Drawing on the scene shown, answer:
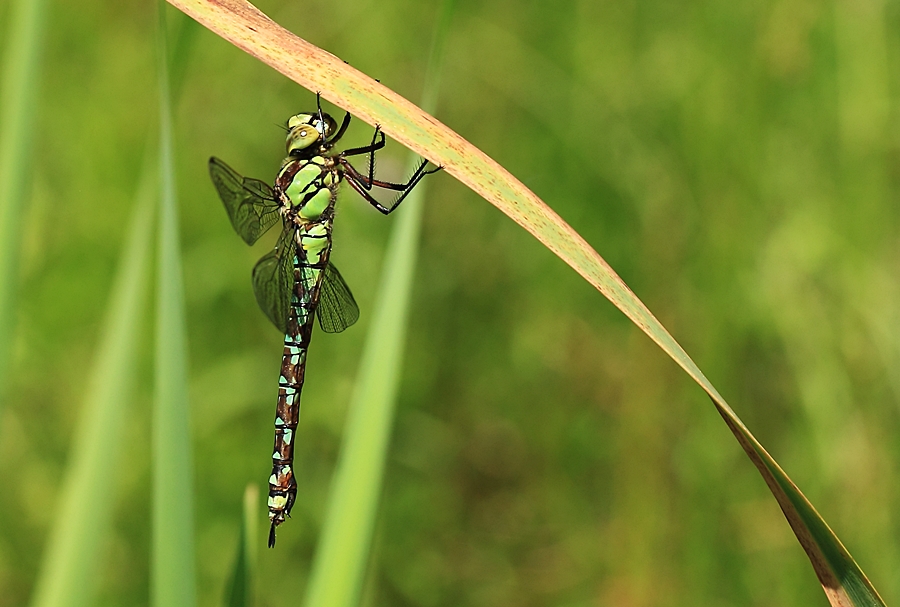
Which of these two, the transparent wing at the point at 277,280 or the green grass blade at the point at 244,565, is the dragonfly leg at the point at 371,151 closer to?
the transparent wing at the point at 277,280

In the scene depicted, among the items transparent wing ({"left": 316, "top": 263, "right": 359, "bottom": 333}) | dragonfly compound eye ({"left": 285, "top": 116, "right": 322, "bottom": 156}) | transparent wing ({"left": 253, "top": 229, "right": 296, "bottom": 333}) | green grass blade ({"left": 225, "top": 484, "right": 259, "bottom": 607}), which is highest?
dragonfly compound eye ({"left": 285, "top": 116, "right": 322, "bottom": 156})

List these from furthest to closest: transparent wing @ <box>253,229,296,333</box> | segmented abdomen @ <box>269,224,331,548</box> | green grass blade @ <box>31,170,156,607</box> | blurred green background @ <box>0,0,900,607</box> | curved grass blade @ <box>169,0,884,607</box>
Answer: blurred green background @ <box>0,0,900,607</box> → transparent wing @ <box>253,229,296,333</box> → segmented abdomen @ <box>269,224,331,548</box> → green grass blade @ <box>31,170,156,607</box> → curved grass blade @ <box>169,0,884,607</box>

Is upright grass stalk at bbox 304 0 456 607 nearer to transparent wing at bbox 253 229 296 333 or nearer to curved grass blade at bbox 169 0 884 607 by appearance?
curved grass blade at bbox 169 0 884 607

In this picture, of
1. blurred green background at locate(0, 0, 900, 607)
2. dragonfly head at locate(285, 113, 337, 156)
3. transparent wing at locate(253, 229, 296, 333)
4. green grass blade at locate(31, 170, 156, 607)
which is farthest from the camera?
blurred green background at locate(0, 0, 900, 607)

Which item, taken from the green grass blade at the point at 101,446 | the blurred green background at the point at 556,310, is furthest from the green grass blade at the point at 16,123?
the blurred green background at the point at 556,310

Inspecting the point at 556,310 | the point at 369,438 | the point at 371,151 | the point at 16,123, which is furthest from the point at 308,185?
the point at 556,310

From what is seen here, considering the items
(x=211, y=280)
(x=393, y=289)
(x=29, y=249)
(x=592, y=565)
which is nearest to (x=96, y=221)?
(x=29, y=249)

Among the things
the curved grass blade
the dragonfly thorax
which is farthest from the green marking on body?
the curved grass blade
